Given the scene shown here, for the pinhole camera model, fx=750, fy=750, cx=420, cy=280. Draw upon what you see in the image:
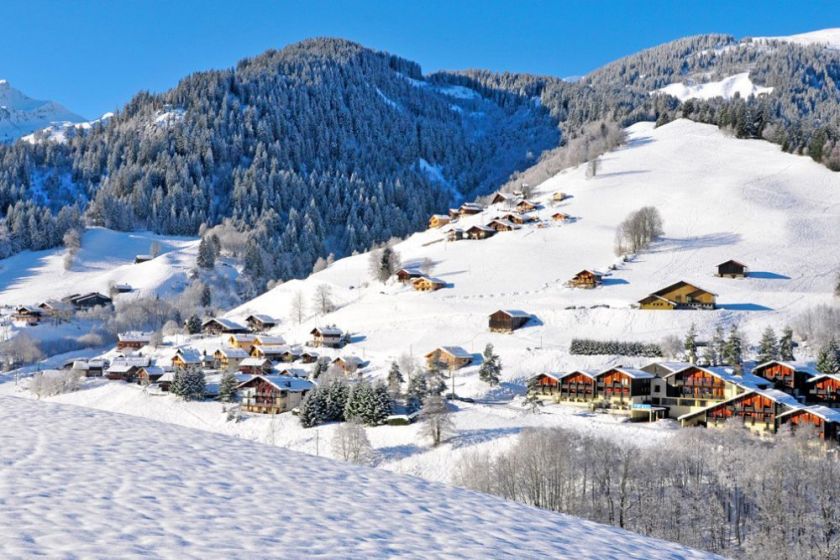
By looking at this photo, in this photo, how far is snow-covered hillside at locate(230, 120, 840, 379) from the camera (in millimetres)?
69750

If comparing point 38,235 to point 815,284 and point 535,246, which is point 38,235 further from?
point 815,284

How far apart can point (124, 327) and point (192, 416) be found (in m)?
52.0

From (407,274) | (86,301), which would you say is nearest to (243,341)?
(407,274)

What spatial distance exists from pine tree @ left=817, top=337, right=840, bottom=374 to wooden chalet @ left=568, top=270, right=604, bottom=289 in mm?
28053

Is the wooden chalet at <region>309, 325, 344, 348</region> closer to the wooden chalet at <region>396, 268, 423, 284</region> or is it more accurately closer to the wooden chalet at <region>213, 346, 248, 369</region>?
the wooden chalet at <region>213, 346, 248, 369</region>

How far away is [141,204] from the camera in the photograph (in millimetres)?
158875


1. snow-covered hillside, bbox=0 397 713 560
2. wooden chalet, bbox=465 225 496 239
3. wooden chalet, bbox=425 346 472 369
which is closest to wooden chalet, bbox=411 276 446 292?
wooden chalet, bbox=425 346 472 369

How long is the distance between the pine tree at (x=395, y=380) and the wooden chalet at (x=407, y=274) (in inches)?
1206

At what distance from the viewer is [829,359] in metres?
54.8

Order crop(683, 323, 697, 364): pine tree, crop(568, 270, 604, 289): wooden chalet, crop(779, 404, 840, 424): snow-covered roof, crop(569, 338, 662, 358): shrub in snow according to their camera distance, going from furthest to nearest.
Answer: crop(568, 270, 604, 289): wooden chalet, crop(569, 338, 662, 358): shrub in snow, crop(683, 323, 697, 364): pine tree, crop(779, 404, 840, 424): snow-covered roof

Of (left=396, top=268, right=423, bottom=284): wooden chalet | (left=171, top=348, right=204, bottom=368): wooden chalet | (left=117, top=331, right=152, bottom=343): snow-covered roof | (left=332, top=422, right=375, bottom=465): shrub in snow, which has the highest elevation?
(left=396, top=268, right=423, bottom=284): wooden chalet

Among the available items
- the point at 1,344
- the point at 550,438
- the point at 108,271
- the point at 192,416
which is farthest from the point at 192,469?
the point at 108,271

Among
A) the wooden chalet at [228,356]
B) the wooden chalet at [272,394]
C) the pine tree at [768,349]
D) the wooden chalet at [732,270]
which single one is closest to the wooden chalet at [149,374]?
the wooden chalet at [228,356]

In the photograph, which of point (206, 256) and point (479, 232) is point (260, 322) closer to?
point (479, 232)
